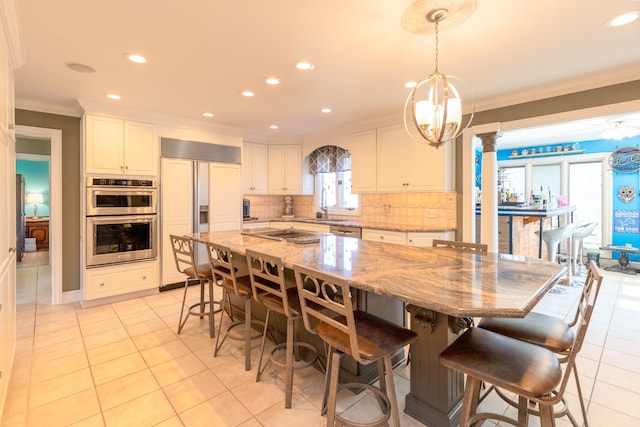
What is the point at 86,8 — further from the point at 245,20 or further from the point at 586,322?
the point at 586,322

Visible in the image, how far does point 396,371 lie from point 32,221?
9537mm

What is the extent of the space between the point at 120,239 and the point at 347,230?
2.96 metres

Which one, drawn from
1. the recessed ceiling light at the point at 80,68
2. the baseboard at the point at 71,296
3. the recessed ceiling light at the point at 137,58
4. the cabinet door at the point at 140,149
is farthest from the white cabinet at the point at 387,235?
the baseboard at the point at 71,296

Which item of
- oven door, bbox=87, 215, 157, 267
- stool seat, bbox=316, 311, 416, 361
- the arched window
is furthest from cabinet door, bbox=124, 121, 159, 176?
stool seat, bbox=316, 311, 416, 361

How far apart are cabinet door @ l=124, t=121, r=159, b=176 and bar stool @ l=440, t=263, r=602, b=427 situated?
411 centimetres

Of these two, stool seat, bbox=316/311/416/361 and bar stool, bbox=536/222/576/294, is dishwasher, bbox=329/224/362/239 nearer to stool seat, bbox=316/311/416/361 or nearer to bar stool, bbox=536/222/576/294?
bar stool, bbox=536/222/576/294

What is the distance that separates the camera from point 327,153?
5.68 meters

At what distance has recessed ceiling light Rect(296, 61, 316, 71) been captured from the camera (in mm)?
2631

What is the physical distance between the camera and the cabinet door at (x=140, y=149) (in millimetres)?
4004

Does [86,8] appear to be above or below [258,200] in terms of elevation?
above

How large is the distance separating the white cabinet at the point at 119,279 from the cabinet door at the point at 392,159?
3.33m

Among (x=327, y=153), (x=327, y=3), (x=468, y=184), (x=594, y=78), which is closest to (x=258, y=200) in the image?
(x=327, y=153)

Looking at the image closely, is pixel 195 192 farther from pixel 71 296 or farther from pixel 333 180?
pixel 333 180

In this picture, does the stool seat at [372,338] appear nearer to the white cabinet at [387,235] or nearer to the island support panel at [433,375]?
the island support panel at [433,375]
